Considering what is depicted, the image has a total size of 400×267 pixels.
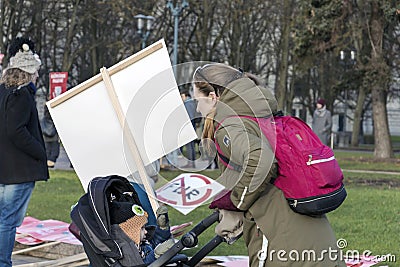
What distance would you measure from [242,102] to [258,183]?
17.7 inches

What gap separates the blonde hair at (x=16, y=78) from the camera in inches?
285

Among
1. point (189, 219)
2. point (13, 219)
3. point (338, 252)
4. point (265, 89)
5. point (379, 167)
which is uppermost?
point (265, 89)

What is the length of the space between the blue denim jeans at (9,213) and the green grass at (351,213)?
132 centimetres

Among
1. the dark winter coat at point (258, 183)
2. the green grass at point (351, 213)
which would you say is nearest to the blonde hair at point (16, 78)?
the green grass at point (351, 213)

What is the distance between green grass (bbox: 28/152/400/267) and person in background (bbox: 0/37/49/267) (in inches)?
47.3

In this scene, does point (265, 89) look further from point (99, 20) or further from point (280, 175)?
point (99, 20)

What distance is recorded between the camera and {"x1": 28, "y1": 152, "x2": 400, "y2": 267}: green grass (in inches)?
357

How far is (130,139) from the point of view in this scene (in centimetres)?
654

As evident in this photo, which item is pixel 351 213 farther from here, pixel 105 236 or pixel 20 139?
pixel 105 236

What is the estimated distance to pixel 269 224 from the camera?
460 centimetres

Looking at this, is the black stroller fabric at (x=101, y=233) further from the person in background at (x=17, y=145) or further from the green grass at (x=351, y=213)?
the person in background at (x=17, y=145)

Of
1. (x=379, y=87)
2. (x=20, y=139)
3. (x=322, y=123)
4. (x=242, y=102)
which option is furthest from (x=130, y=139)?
(x=379, y=87)

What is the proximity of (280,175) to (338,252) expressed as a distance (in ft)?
1.90

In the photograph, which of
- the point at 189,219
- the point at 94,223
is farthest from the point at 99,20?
the point at 94,223
